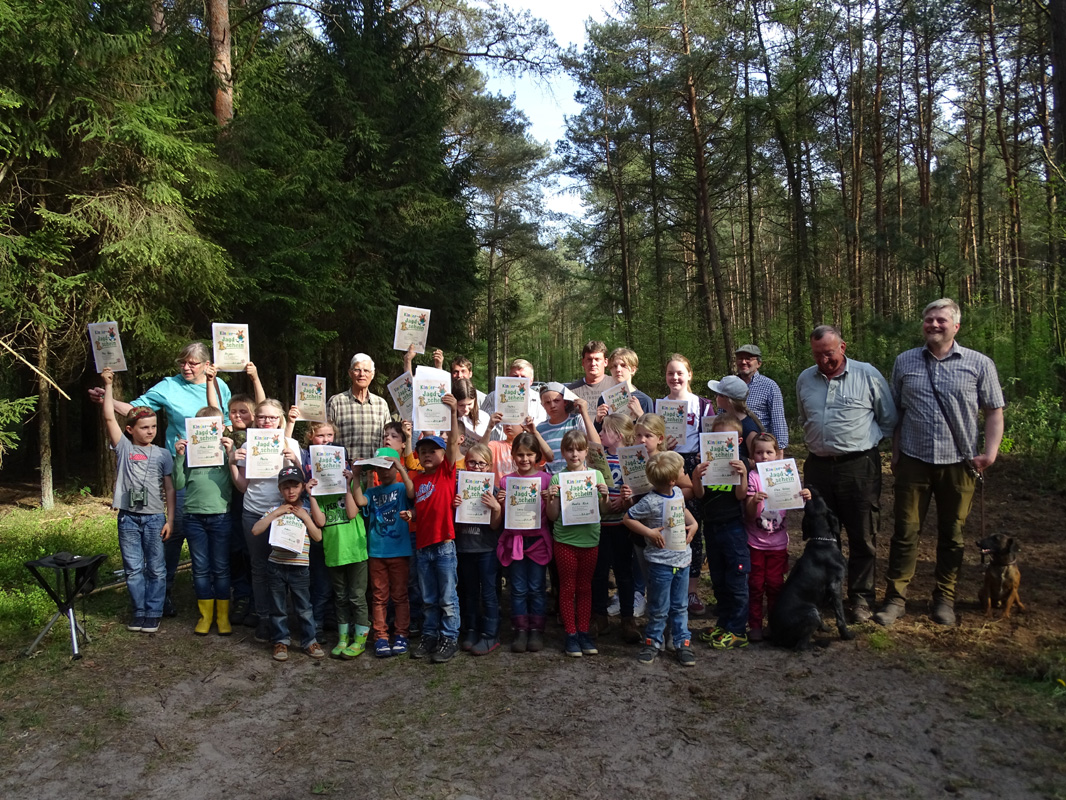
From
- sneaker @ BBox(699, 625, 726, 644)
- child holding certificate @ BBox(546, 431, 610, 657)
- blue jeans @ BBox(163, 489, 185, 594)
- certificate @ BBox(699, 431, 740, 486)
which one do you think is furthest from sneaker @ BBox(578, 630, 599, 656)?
blue jeans @ BBox(163, 489, 185, 594)

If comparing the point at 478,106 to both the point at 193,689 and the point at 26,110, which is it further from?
the point at 193,689

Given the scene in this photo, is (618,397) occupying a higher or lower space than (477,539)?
higher

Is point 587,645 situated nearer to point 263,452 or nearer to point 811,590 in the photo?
point 811,590

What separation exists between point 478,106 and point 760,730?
27.1m

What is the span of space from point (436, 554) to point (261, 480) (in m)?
1.68

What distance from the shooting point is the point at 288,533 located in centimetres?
545

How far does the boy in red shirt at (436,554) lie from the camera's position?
17.8 ft

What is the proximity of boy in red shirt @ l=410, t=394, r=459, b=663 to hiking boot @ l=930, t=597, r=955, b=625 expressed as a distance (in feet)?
12.4

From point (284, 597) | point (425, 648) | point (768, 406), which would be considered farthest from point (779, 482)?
point (284, 597)

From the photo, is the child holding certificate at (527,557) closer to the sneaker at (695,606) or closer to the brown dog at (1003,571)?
the sneaker at (695,606)

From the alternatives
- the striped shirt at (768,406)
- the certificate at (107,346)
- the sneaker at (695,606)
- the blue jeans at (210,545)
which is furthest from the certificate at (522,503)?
the certificate at (107,346)

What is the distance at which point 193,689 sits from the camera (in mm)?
4984

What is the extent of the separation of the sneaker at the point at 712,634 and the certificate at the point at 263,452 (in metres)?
3.65

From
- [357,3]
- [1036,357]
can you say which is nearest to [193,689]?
[1036,357]
